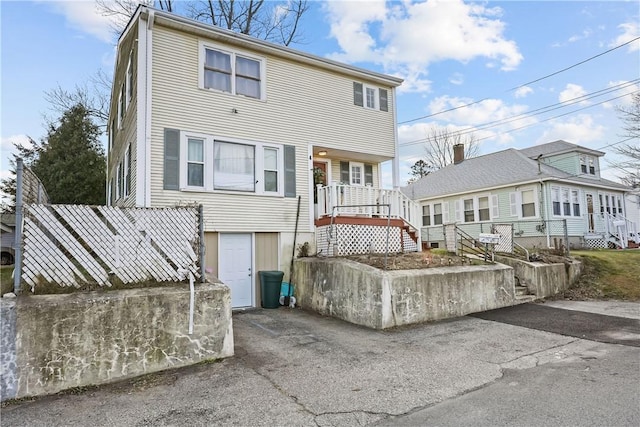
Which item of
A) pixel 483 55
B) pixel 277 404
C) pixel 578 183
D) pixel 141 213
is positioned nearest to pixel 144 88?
pixel 141 213

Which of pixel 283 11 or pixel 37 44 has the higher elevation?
pixel 283 11

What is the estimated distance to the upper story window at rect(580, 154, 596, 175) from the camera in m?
20.7

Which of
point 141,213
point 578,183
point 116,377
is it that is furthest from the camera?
point 578,183

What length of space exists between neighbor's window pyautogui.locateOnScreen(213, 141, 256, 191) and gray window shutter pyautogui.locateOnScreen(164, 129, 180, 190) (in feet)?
3.11

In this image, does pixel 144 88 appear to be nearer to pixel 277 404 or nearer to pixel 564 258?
pixel 277 404

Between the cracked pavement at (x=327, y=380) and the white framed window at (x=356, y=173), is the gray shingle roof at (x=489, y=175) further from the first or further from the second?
the cracked pavement at (x=327, y=380)

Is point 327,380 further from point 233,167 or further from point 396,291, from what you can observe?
point 233,167

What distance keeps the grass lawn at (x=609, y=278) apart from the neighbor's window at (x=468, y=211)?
8770 millimetres

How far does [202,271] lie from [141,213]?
1320 mm

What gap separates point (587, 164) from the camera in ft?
69.1

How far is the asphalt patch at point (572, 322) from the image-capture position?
6576 millimetres

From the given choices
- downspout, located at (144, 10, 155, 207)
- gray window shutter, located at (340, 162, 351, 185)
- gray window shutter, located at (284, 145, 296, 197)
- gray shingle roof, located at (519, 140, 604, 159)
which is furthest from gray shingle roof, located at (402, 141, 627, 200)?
downspout, located at (144, 10, 155, 207)

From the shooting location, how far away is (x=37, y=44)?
9.09m

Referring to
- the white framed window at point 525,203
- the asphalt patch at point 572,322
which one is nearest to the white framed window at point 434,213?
the white framed window at point 525,203
